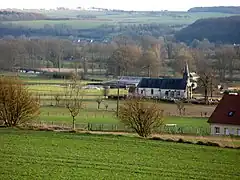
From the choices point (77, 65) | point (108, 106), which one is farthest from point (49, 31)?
point (108, 106)

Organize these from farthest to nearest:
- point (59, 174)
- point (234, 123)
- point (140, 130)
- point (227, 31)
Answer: point (227, 31) < point (234, 123) < point (140, 130) < point (59, 174)

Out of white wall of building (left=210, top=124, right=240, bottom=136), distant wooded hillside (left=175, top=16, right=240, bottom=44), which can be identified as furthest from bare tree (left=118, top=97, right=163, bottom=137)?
distant wooded hillside (left=175, top=16, right=240, bottom=44)

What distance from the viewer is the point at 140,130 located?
2819 cm

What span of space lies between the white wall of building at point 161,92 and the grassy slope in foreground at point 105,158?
37950 millimetres

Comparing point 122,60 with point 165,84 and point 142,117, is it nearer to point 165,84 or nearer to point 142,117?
point 165,84

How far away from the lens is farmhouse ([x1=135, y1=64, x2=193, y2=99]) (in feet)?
204

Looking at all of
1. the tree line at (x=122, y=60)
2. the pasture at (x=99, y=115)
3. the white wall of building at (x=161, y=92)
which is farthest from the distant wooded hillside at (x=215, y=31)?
the pasture at (x=99, y=115)

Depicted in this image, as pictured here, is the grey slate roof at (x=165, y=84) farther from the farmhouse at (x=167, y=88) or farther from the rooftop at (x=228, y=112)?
the rooftop at (x=228, y=112)

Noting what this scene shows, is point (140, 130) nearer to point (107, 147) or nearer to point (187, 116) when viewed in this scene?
point (107, 147)

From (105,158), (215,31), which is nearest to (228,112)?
(105,158)

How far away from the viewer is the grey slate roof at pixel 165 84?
6262 centimetres

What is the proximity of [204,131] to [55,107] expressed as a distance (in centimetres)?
1836

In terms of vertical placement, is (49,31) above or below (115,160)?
above

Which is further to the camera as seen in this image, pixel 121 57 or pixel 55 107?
pixel 121 57
